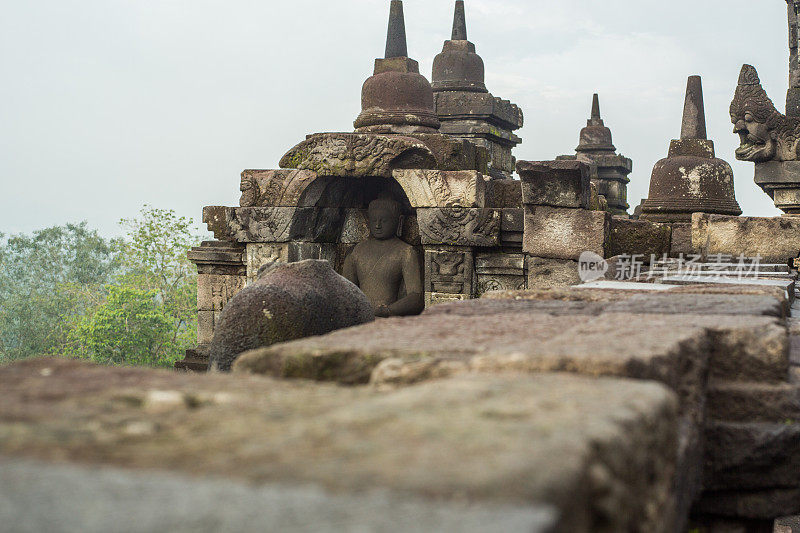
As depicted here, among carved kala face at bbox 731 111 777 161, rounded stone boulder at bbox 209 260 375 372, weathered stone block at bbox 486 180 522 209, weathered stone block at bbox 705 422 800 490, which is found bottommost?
weathered stone block at bbox 705 422 800 490

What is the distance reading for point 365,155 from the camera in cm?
764

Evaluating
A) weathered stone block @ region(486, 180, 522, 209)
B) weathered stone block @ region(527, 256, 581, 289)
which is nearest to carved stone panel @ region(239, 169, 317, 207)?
weathered stone block @ region(486, 180, 522, 209)

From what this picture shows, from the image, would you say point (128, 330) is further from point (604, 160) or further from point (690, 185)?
point (690, 185)

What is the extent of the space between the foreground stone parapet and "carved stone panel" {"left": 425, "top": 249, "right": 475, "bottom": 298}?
232 inches

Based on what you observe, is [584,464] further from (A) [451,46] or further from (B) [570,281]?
(A) [451,46]

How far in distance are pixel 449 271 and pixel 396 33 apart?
3.74 m

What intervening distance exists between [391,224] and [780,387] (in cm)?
595

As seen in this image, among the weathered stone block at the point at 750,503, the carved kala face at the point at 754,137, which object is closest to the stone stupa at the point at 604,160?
the carved kala face at the point at 754,137

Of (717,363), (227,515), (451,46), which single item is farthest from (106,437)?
(451,46)

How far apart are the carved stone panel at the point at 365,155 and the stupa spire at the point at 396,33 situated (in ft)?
7.70

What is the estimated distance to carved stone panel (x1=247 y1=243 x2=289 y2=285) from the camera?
785 centimetres

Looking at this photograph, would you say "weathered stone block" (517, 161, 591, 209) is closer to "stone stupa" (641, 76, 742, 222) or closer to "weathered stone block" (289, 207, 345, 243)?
"stone stupa" (641, 76, 742, 222)

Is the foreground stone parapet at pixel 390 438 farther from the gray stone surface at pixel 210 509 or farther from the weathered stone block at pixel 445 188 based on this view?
the weathered stone block at pixel 445 188

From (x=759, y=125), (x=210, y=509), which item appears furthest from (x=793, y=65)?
(x=210, y=509)
